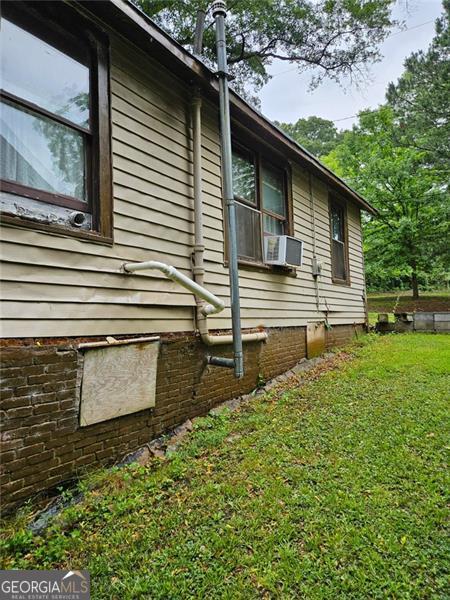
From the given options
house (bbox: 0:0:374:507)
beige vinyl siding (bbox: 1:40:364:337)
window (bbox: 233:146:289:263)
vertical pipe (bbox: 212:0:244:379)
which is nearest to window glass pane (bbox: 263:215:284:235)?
window (bbox: 233:146:289:263)

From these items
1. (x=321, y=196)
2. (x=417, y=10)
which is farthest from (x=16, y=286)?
(x=417, y=10)

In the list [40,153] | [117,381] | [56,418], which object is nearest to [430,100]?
[40,153]

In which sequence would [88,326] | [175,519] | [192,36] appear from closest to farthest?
[175,519] → [88,326] → [192,36]

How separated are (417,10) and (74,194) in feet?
30.3

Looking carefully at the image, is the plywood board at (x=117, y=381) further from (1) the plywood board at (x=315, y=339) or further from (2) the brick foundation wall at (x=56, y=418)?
(1) the plywood board at (x=315, y=339)

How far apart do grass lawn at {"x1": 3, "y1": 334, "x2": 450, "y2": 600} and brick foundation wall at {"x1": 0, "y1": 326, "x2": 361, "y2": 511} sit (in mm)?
193

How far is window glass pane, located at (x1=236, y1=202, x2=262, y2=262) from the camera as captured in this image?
14.9 feet

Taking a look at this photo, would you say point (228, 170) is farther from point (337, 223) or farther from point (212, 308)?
point (337, 223)

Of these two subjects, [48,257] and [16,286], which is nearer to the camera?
[16,286]

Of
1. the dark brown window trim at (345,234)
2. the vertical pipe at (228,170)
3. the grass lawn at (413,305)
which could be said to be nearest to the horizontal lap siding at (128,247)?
the vertical pipe at (228,170)

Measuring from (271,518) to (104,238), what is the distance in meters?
2.26

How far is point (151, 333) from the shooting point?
3.10 metres

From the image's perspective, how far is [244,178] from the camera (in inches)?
190

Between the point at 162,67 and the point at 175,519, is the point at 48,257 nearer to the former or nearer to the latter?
the point at 175,519
